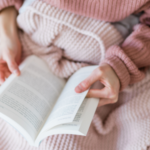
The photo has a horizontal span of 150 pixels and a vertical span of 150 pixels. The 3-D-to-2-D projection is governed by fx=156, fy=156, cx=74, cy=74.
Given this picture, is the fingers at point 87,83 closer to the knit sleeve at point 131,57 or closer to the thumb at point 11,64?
the knit sleeve at point 131,57

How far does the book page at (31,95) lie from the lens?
524 millimetres

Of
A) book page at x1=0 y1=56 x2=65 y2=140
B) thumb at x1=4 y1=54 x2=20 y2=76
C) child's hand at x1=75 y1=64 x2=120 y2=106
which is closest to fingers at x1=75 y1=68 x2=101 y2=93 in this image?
child's hand at x1=75 y1=64 x2=120 y2=106

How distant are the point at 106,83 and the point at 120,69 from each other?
79mm

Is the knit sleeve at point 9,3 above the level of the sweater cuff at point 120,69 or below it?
above

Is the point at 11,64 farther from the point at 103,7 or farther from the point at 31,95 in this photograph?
the point at 103,7

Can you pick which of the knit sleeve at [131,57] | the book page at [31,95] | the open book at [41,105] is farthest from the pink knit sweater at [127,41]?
the book page at [31,95]

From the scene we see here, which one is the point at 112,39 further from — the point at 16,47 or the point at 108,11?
the point at 16,47

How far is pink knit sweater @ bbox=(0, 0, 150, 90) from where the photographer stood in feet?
1.95

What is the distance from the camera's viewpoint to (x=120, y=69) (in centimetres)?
58

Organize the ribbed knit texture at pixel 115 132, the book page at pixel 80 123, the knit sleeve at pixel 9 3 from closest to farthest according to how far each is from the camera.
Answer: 1. the book page at pixel 80 123
2. the ribbed knit texture at pixel 115 132
3. the knit sleeve at pixel 9 3

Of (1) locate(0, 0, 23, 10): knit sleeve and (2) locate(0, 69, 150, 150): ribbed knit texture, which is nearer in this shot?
(2) locate(0, 69, 150, 150): ribbed knit texture

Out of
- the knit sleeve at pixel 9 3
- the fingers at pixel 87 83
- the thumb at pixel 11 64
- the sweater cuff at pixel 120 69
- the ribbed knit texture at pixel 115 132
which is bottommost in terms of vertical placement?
the ribbed knit texture at pixel 115 132

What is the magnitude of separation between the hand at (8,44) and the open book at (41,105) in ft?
0.18

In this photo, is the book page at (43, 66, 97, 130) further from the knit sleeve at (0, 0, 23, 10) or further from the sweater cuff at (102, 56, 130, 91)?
the knit sleeve at (0, 0, 23, 10)
